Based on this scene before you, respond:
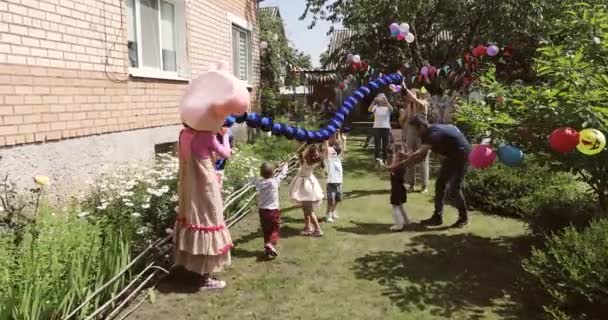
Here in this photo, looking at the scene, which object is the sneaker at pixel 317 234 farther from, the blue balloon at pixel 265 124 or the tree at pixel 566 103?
the tree at pixel 566 103

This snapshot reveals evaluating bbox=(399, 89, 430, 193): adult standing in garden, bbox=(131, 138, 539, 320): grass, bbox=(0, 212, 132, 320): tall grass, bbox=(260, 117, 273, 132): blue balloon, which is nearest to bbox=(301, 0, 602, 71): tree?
bbox=(399, 89, 430, 193): adult standing in garden

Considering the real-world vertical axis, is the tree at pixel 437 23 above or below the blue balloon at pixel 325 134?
above

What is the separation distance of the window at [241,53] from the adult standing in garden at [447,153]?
22.2 ft

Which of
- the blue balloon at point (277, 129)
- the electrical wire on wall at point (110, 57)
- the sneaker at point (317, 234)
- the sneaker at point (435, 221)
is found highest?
the electrical wire on wall at point (110, 57)

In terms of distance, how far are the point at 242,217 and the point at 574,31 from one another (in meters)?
4.96

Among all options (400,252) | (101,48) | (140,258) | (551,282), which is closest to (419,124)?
(400,252)

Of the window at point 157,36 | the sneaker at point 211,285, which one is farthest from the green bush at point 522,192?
the window at point 157,36

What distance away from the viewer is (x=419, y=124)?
6.33 meters

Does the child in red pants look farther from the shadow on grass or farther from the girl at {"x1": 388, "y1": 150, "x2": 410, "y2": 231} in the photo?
the girl at {"x1": 388, "y1": 150, "x2": 410, "y2": 231}

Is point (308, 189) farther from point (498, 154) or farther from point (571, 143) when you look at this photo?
point (571, 143)

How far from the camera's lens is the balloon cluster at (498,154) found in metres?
4.49

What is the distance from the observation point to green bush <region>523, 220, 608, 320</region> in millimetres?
3480

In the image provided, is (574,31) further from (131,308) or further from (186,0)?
(186,0)

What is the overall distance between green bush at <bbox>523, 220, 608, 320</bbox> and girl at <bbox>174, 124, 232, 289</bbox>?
2.91m
